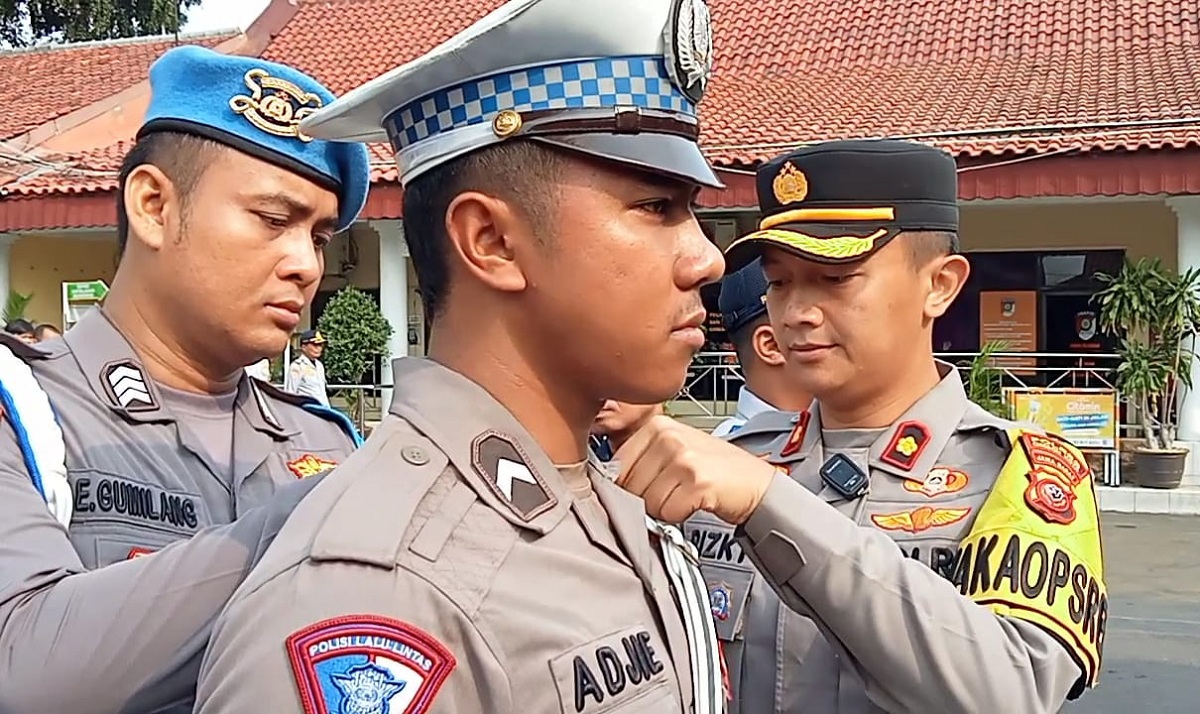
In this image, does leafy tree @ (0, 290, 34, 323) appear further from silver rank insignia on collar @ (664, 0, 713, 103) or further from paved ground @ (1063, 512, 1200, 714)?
silver rank insignia on collar @ (664, 0, 713, 103)

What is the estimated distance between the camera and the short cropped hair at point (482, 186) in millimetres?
1139

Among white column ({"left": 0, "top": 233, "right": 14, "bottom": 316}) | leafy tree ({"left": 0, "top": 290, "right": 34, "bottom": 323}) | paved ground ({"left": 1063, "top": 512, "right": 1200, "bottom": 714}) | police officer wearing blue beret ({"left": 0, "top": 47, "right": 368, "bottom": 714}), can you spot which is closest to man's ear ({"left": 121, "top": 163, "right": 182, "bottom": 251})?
police officer wearing blue beret ({"left": 0, "top": 47, "right": 368, "bottom": 714})

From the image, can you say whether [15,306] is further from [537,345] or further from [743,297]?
[537,345]

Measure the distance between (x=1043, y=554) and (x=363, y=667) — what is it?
1.06m

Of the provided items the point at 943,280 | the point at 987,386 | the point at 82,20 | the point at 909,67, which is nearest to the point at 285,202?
the point at 943,280

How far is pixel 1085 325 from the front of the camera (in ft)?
39.0

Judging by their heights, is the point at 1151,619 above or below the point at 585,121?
below

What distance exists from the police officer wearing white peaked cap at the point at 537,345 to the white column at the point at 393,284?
10.9m

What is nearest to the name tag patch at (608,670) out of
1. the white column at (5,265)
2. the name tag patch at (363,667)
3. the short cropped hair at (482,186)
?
the name tag patch at (363,667)

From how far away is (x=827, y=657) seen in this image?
1.80m

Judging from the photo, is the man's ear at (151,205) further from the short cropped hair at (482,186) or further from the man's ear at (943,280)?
the man's ear at (943,280)

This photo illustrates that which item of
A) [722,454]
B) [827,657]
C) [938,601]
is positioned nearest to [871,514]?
[827,657]

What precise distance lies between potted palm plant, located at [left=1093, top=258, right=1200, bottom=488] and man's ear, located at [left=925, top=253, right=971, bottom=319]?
8434 millimetres

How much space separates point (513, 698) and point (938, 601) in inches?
27.8
